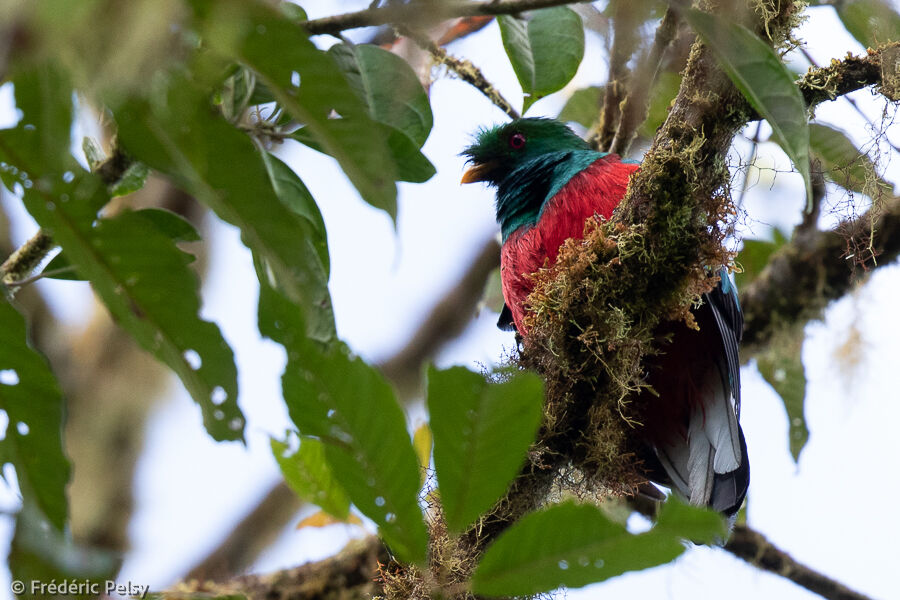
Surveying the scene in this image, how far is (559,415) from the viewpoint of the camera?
2498 millimetres

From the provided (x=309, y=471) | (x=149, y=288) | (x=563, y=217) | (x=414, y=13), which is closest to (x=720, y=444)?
(x=563, y=217)

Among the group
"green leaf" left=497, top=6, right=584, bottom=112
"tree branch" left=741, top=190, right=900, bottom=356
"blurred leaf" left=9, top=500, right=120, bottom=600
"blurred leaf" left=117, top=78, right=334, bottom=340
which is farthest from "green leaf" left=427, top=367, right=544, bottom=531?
"tree branch" left=741, top=190, right=900, bottom=356

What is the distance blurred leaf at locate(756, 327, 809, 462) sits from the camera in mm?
3604

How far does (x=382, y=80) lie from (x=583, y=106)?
2.22 meters

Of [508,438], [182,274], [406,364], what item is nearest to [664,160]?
[508,438]

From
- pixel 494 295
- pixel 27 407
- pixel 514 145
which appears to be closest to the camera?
pixel 27 407

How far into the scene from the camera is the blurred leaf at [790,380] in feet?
11.8

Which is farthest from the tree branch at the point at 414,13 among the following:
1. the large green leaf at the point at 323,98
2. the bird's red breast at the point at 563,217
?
the bird's red breast at the point at 563,217

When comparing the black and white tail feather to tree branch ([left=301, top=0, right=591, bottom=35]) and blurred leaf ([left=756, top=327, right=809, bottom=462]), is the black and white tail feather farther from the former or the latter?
tree branch ([left=301, top=0, right=591, bottom=35])

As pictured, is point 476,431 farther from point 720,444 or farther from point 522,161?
point 522,161

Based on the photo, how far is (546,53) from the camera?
2736mm

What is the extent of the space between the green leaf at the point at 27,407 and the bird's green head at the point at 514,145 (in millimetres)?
2790

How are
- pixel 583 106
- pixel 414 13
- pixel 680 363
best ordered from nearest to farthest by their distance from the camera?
pixel 414 13
pixel 680 363
pixel 583 106

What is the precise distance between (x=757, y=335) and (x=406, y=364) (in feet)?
10.1
